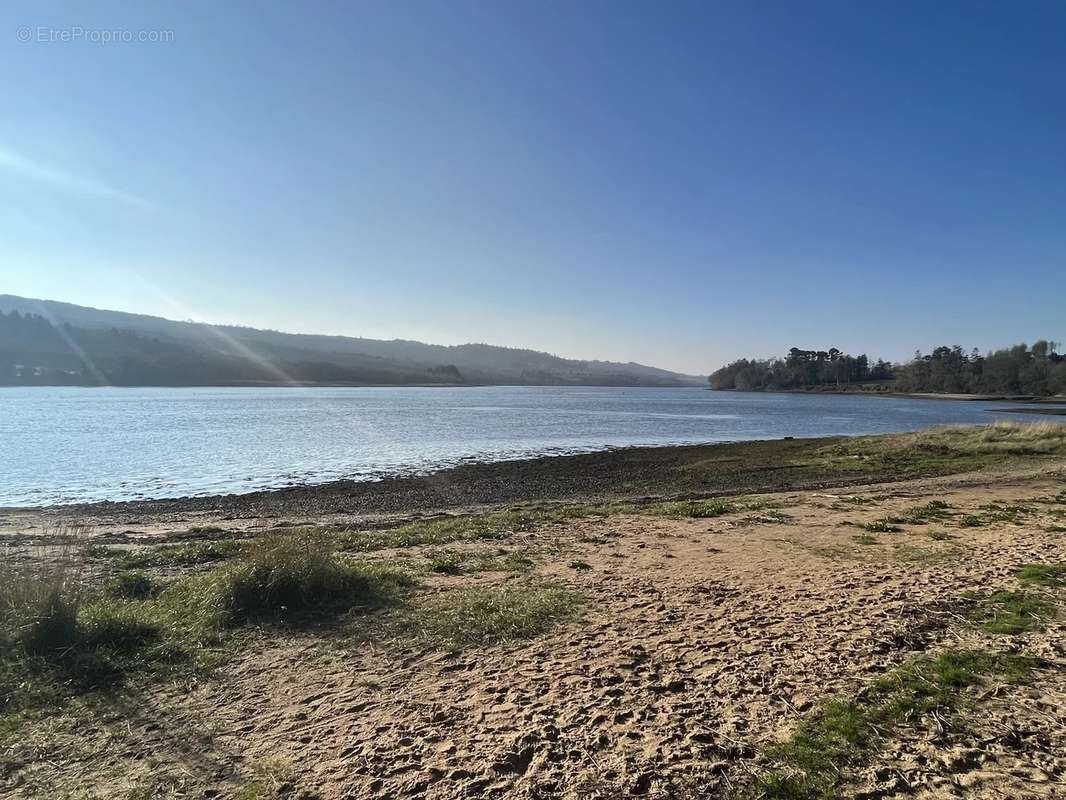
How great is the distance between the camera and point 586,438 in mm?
45406

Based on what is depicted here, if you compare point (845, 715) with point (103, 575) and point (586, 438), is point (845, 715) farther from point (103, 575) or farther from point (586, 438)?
point (586, 438)

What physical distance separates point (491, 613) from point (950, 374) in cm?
17751

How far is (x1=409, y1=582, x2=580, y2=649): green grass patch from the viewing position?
670cm

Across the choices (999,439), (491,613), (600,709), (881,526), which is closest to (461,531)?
(491,613)

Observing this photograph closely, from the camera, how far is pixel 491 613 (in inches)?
288

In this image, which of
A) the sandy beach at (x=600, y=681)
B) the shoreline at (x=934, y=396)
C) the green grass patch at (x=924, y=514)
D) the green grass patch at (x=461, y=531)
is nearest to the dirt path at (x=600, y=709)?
the sandy beach at (x=600, y=681)

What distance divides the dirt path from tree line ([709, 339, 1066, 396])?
6063 inches

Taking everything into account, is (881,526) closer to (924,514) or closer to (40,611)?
(924,514)

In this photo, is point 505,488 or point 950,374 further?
point 950,374

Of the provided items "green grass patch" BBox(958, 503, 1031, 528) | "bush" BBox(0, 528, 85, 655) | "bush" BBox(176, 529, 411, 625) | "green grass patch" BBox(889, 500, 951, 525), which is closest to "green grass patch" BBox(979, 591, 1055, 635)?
"green grass patch" BBox(958, 503, 1031, 528)

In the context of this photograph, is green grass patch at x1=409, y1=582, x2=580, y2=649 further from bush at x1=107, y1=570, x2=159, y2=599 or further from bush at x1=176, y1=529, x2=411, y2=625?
bush at x1=107, y1=570, x2=159, y2=599

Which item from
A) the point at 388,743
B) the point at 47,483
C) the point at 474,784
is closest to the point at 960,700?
the point at 474,784

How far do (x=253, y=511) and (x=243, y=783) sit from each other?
56.9ft

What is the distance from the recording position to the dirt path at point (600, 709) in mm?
3988
